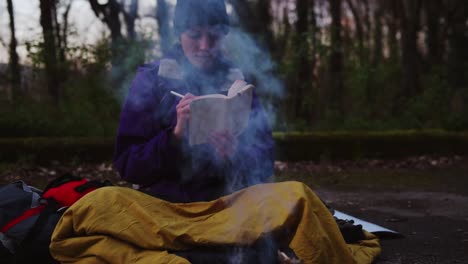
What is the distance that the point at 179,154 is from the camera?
10.2ft

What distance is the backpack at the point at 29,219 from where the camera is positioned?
11.0 feet

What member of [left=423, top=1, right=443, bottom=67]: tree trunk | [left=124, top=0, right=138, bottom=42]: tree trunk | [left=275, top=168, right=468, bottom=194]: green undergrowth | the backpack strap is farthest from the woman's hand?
[left=423, top=1, right=443, bottom=67]: tree trunk

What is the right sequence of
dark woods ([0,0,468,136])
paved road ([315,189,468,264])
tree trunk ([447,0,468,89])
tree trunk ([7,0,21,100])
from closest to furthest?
1. paved road ([315,189,468,264])
2. dark woods ([0,0,468,136])
3. tree trunk ([7,0,21,100])
4. tree trunk ([447,0,468,89])

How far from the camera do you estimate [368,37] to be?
22.9 m

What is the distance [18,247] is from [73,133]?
24.1 ft

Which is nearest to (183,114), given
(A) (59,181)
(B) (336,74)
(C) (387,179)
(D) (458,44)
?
(A) (59,181)

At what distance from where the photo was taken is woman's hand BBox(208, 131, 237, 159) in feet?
9.74

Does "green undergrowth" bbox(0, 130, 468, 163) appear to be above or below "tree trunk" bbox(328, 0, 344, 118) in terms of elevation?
below

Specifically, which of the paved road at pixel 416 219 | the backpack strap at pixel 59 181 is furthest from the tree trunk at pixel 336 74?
the backpack strap at pixel 59 181

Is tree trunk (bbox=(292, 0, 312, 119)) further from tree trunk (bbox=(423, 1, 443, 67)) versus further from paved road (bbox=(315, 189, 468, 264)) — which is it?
tree trunk (bbox=(423, 1, 443, 67))

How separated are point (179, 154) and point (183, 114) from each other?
0.26m

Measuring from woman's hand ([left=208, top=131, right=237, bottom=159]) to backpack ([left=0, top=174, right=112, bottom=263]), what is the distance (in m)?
0.99

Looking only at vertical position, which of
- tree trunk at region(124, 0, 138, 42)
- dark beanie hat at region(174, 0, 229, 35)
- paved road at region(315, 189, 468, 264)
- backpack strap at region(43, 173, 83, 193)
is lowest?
paved road at region(315, 189, 468, 264)

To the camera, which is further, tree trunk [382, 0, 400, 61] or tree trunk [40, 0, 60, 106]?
tree trunk [382, 0, 400, 61]
